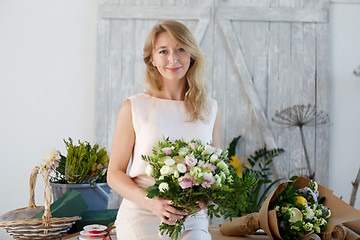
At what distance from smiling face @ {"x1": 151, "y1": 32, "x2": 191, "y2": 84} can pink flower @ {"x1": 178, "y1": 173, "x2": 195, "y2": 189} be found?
0.71 m

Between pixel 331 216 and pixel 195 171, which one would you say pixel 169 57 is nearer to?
pixel 195 171

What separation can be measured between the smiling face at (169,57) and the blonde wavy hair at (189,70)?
3 centimetres

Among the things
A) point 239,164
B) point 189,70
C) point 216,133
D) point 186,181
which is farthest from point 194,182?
point 239,164

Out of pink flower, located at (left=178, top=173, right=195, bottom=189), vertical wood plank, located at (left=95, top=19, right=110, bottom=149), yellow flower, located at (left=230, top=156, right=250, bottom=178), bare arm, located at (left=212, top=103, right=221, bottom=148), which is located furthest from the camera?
vertical wood plank, located at (left=95, top=19, right=110, bottom=149)

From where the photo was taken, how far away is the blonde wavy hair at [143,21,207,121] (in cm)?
207

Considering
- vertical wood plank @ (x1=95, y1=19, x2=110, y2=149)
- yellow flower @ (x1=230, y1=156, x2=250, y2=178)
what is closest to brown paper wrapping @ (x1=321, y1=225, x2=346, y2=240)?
yellow flower @ (x1=230, y1=156, x2=250, y2=178)

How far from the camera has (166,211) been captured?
5.52 feet

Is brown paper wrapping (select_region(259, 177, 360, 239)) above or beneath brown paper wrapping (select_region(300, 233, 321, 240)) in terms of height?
above

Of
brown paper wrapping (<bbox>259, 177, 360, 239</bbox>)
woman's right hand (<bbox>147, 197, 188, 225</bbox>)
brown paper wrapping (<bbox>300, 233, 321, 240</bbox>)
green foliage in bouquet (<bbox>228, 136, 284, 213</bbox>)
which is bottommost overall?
green foliage in bouquet (<bbox>228, 136, 284, 213</bbox>)

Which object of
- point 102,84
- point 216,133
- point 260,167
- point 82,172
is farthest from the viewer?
point 102,84

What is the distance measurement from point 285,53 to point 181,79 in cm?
268

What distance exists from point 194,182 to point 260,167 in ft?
9.44

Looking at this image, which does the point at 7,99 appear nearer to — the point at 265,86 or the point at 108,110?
the point at 108,110

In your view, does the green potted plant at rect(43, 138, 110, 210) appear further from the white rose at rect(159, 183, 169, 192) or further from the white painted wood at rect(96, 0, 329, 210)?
the white painted wood at rect(96, 0, 329, 210)
